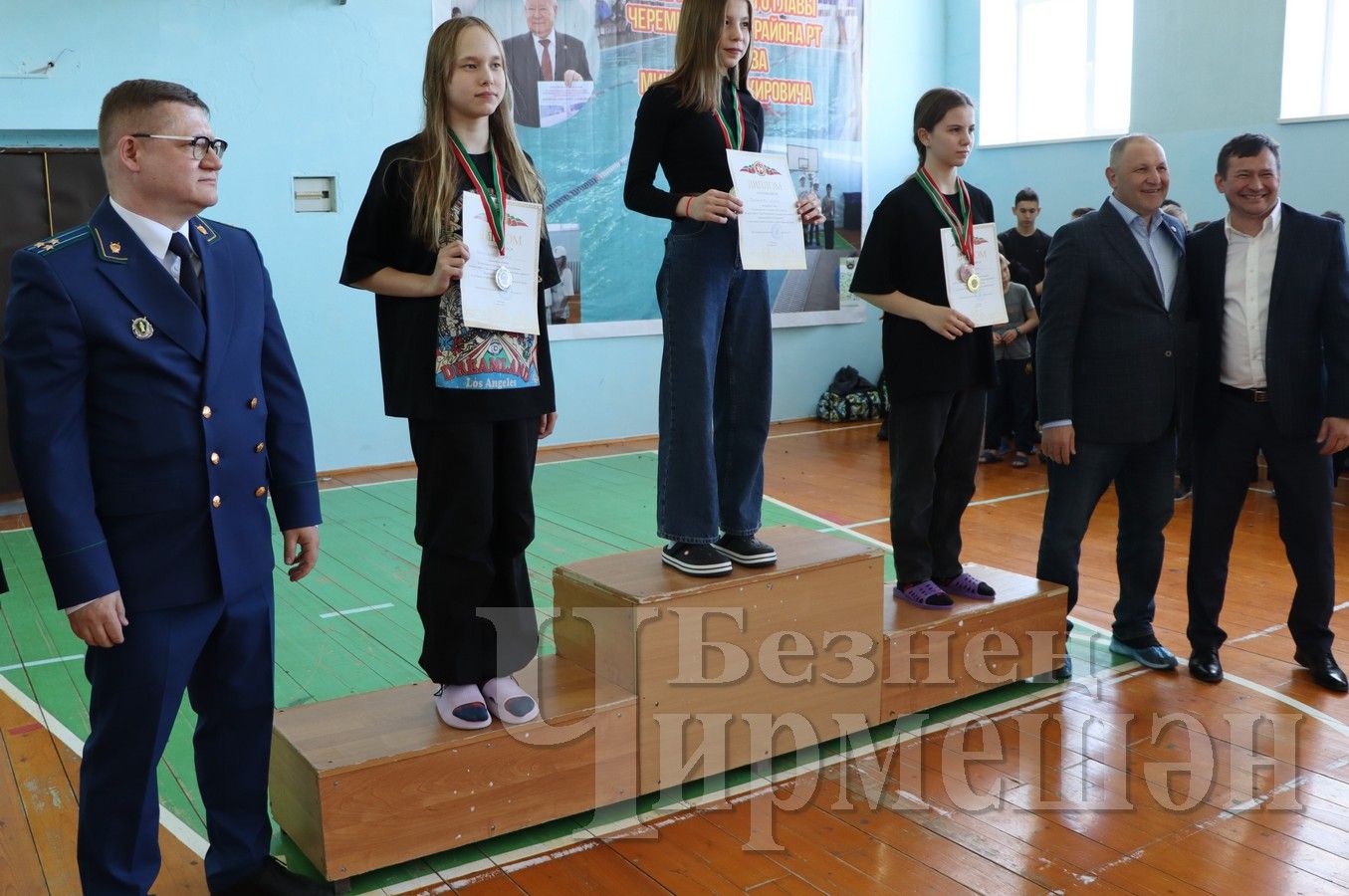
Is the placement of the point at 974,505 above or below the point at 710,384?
below

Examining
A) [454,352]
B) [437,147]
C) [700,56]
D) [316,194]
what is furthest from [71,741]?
[316,194]

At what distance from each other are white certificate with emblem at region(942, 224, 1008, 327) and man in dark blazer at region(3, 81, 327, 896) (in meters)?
1.94

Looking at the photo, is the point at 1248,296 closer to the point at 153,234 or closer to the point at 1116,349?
the point at 1116,349

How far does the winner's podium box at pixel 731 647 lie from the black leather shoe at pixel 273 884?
85cm

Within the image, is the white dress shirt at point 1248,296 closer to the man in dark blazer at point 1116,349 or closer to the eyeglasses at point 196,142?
the man in dark blazer at point 1116,349

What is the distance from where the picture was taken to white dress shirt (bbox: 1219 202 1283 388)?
11.8 feet

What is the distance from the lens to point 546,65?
8.23m

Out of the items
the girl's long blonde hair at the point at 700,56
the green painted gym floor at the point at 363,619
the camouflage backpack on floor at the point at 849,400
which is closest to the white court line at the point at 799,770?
the green painted gym floor at the point at 363,619

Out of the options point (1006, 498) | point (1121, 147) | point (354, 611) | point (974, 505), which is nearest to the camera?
point (1121, 147)

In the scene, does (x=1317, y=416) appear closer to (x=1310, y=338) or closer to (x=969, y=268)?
(x=1310, y=338)

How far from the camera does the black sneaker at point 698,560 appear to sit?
3035 millimetres

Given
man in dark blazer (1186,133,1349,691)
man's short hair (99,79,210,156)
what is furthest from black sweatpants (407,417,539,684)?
man in dark blazer (1186,133,1349,691)

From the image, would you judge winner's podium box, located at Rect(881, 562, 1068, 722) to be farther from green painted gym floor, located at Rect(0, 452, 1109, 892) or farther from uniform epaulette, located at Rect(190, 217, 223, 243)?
uniform epaulette, located at Rect(190, 217, 223, 243)

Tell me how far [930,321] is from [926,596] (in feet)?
2.76
